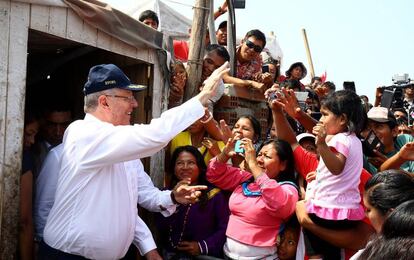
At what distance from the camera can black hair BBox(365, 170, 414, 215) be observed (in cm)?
256

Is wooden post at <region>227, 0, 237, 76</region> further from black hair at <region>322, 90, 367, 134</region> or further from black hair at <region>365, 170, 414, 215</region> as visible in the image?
black hair at <region>365, 170, 414, 215</region>

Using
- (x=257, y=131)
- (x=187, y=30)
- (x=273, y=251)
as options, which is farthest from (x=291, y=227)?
(x=187, y=30)

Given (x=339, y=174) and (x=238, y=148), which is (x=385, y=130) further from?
(x=238, y=148)

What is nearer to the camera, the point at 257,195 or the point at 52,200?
the point at 52,200

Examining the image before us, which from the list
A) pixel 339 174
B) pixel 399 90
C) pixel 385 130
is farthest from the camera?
pixel 399 90

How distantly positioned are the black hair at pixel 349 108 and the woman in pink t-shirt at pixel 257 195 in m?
0.63

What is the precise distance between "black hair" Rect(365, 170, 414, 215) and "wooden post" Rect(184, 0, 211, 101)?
2636mm

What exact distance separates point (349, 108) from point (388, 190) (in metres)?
1.10

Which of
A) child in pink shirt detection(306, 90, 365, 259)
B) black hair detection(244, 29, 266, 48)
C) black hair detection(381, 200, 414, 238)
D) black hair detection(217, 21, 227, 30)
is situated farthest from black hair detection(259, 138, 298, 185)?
black hair detection(217, 21, 227, 30)

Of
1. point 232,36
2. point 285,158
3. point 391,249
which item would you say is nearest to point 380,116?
point 285,158

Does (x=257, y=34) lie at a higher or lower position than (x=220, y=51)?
higher

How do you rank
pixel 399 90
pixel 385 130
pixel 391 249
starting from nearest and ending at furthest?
pixel 391 249 < pixel 385 130 < pixel 399 90

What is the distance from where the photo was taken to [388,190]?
262cm

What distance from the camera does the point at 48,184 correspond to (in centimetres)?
353
